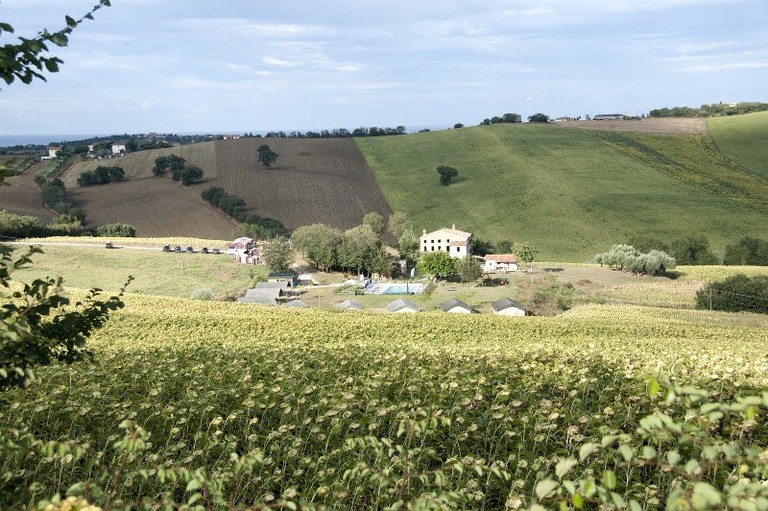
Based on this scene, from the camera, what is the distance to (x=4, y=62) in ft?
23.5

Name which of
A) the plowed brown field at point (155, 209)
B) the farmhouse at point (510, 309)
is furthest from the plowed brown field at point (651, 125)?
the farmhouse at point (510, 309)

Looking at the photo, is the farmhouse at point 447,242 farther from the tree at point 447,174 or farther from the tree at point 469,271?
the tree at point 447,174

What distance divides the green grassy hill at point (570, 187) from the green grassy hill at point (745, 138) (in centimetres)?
257

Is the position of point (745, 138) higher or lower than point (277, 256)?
higher


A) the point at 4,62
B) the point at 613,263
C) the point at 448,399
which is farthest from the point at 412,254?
the point at 4,62

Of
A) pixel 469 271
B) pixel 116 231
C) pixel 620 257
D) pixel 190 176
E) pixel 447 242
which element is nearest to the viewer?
pixel 469 271

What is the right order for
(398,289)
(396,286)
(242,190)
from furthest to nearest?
(242,190)
(396,286)
(398,289)

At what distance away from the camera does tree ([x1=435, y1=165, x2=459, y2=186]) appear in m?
120

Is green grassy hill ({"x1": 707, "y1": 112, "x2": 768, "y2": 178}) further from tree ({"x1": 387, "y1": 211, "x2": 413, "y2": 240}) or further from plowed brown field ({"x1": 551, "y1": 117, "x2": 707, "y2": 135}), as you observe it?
tree ({"x1": 387, "y1": 211, "x2": 413, "y2": 240})

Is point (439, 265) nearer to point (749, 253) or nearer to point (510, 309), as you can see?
point (510, 309)

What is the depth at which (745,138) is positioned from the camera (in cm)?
13288

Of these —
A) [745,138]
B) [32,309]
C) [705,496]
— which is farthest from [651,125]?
[705,496]

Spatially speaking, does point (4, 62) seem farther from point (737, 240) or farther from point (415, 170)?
point (415, 170)

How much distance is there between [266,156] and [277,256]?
2358 inches
